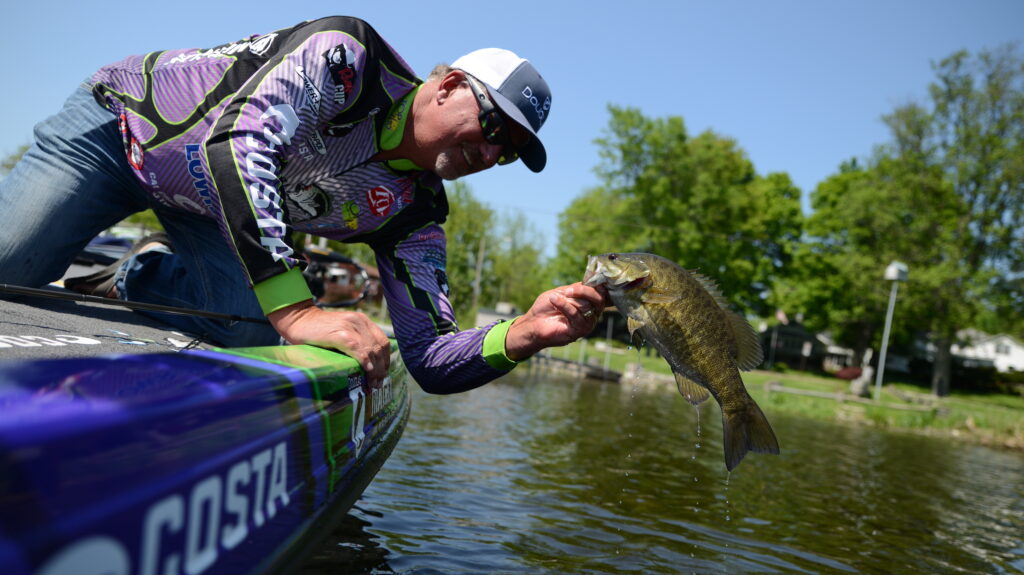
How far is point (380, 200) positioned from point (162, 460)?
2663mm

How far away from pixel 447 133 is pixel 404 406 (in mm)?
2194

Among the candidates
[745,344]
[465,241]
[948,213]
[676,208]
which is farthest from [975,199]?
[745,344]

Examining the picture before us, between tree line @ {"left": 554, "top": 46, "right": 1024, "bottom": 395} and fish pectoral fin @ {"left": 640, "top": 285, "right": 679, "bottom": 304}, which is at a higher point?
tree line @ {"left": 554, "top": 46, "right": 1024, "bottom": 395}

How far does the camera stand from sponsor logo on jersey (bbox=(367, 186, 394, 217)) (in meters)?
3.66

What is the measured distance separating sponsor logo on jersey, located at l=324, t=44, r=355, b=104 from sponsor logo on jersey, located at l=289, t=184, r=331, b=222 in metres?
0.67

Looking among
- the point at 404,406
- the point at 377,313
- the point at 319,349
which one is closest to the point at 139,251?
the point at 404,406

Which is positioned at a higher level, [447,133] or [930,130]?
[930,130]

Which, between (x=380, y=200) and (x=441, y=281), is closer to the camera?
(x=380, y=200)

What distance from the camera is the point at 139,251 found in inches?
168

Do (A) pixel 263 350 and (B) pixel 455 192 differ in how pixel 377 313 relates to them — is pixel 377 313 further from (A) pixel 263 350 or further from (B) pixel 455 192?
(A) pixel 263 350

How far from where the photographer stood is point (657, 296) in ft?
10.1

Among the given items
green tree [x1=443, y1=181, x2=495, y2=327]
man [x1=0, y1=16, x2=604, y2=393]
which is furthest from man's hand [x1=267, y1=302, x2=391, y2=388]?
green tree [x1=443, y1=181, x2=495, y2=327]

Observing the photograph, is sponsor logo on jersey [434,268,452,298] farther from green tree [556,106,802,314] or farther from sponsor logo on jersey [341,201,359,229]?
green tree [556,106,802,314]

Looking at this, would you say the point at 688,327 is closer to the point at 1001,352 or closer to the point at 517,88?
the point at 517,88
